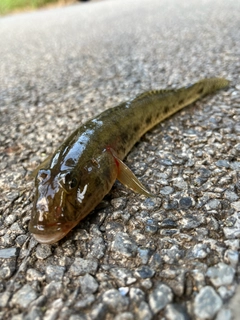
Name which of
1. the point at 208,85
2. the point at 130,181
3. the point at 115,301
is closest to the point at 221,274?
the point at 115,301

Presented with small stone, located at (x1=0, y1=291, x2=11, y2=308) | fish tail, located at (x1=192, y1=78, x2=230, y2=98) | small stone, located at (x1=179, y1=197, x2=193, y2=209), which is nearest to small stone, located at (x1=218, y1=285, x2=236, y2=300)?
small stone, located at (x1=179, y1=197, x2=193, y2=209)

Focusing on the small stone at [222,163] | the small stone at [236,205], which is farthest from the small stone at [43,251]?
the small stone at [222,163]

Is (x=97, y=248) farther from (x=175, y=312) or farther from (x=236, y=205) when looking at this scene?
(x=236, y=205)

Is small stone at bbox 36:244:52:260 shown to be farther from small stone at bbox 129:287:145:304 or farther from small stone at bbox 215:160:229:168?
small stone at bbox 215:160:229:168

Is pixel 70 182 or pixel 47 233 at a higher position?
pixel 70 182

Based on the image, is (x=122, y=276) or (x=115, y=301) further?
(x=122, y=276)
